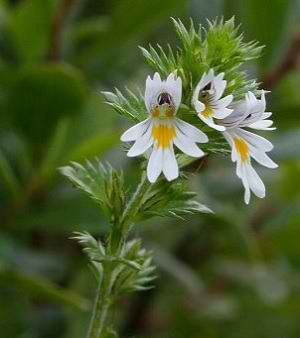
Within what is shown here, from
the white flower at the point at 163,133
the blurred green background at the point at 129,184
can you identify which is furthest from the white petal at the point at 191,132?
the blurred green background at the point at 129,184

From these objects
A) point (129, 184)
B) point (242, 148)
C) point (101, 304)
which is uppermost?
point (129, 184)

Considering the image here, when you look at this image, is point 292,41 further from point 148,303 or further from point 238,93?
point 238,93

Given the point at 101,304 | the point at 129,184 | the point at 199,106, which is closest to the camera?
the point at 199,106

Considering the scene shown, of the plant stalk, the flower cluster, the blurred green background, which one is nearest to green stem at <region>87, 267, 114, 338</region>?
the plant stalk

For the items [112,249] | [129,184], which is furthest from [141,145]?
[129,184]

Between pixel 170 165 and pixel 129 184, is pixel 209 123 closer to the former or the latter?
pixel 170 165

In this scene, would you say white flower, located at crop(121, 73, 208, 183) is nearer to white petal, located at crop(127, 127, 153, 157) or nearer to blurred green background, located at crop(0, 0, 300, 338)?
white petal, located at crop(127, 127, 153, 157)
